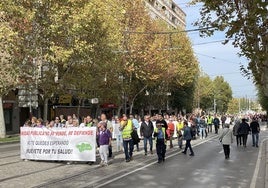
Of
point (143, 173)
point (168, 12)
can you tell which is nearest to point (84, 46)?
point (143, 173)

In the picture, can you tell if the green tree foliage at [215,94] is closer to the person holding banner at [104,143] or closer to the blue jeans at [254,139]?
the blue jeans at [254,139]

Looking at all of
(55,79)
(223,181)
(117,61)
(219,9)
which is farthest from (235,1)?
(117,61)

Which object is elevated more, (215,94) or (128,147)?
(215,94)

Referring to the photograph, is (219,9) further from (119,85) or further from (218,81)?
(218,81)

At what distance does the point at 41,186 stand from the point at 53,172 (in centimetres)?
267

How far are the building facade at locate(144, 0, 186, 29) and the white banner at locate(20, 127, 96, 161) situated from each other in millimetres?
63454

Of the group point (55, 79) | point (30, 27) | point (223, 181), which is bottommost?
point (223, 181)

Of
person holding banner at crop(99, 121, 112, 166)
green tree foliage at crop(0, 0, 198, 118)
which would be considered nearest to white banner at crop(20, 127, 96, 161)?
person holding banner at crop(99, 121, 112, 166)

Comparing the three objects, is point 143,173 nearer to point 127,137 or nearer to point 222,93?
→ point 127,137

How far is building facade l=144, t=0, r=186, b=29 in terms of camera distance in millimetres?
83194

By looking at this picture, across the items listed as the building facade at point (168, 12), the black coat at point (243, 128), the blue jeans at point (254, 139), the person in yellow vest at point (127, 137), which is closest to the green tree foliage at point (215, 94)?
the building facade at point (168, 12)

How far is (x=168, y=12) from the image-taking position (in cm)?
9788

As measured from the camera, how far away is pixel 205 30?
15367mm

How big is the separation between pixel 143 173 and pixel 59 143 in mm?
4099
